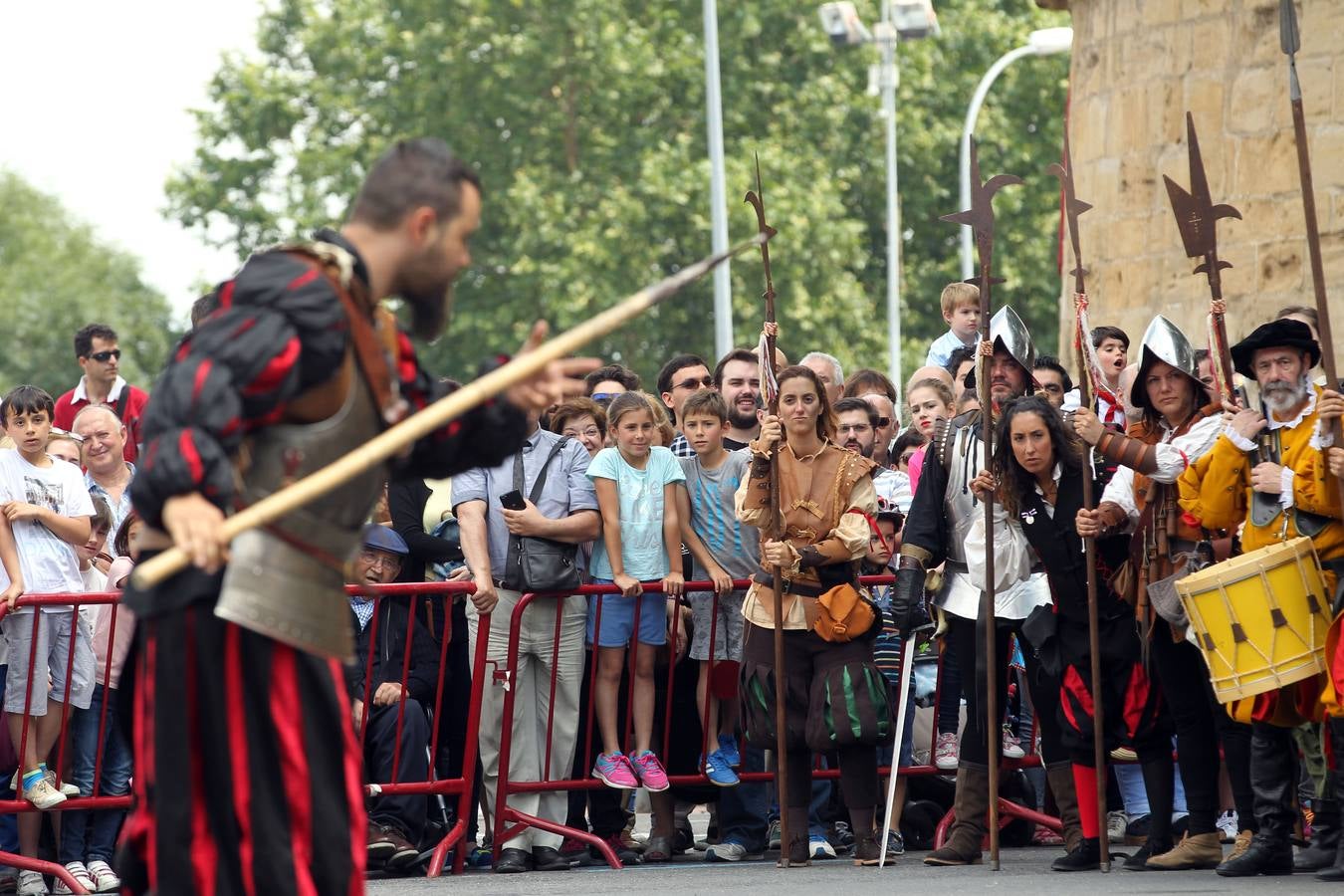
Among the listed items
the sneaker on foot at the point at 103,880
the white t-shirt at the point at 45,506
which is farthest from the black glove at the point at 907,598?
A: the white t-shirt at the point at 45,506

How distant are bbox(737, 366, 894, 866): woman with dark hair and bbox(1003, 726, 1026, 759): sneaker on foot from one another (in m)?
0.75

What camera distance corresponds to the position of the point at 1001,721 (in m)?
8.87

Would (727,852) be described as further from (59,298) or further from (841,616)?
(59,298)

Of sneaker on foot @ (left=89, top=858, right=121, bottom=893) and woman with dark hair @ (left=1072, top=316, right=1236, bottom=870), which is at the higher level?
woman with dark hair @ (left=1072, top=316, right=1236, bottom=870)

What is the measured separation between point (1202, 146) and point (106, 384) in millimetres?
6748

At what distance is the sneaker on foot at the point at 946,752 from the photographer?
31.7ft

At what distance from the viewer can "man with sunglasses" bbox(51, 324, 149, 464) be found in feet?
A: 37.3

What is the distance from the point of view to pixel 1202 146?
1329cm

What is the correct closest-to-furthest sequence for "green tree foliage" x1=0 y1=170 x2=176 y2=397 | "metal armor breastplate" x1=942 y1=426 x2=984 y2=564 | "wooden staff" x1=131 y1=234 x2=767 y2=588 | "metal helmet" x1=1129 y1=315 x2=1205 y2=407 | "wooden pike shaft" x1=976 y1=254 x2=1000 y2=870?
1. "wooden staff" x1=131 y1=234 x2=767 y2=588
2. "metal helmet" x1=1129 y1=315 x2=1205 y2=407
3. "wooden pike shaft" x1=976 y1=254 x2=1000 y2=870
4. "metal armor breastplate" x1=942 y1=426 x2=984 y2=564
5. "green tree foliage" x1=0 y1=170 x2=176 y2=397

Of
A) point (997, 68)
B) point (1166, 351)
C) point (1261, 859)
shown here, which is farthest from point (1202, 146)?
point (997, 68)

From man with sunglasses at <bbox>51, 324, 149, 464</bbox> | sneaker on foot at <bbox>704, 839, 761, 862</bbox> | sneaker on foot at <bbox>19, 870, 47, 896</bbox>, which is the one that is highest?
man with sunglasses at <bbox>51, 324, 149, 464</bbox>

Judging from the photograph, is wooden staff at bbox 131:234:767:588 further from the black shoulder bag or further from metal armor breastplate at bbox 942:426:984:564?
the black shoulder bag

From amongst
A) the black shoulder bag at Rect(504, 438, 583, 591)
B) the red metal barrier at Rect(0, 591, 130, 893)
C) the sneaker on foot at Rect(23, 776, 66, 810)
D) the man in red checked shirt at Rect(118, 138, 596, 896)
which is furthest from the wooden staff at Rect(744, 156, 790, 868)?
the man in red checked shirt at Rect(118, 138, 596, 896)

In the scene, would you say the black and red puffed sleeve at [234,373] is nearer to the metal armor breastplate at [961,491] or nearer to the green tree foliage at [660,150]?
the metal armor breastplate at [961,491]
